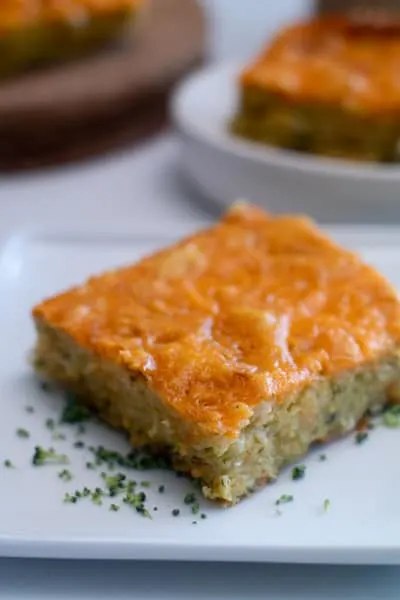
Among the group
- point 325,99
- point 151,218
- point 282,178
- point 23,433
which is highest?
point 325,99

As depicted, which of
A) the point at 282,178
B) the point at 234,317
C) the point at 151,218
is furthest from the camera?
the point at 151,218

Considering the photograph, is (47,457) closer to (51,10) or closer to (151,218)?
(151,218)

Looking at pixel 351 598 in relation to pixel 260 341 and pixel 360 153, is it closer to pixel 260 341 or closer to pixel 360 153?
pixel 260 341

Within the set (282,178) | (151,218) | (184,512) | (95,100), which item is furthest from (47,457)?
(95,100)

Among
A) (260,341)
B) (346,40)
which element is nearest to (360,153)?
(346,40)

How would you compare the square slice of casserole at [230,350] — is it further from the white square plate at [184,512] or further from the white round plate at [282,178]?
the white round plate at [282,178]

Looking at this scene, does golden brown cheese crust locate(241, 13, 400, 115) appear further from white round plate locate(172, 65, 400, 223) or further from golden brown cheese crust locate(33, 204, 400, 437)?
golden brown cheese crust locate(33, 204, 400, 437)

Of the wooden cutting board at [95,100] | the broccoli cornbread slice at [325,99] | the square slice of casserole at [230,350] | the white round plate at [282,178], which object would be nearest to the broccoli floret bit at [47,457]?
the square slice of casserole at [230,350]
